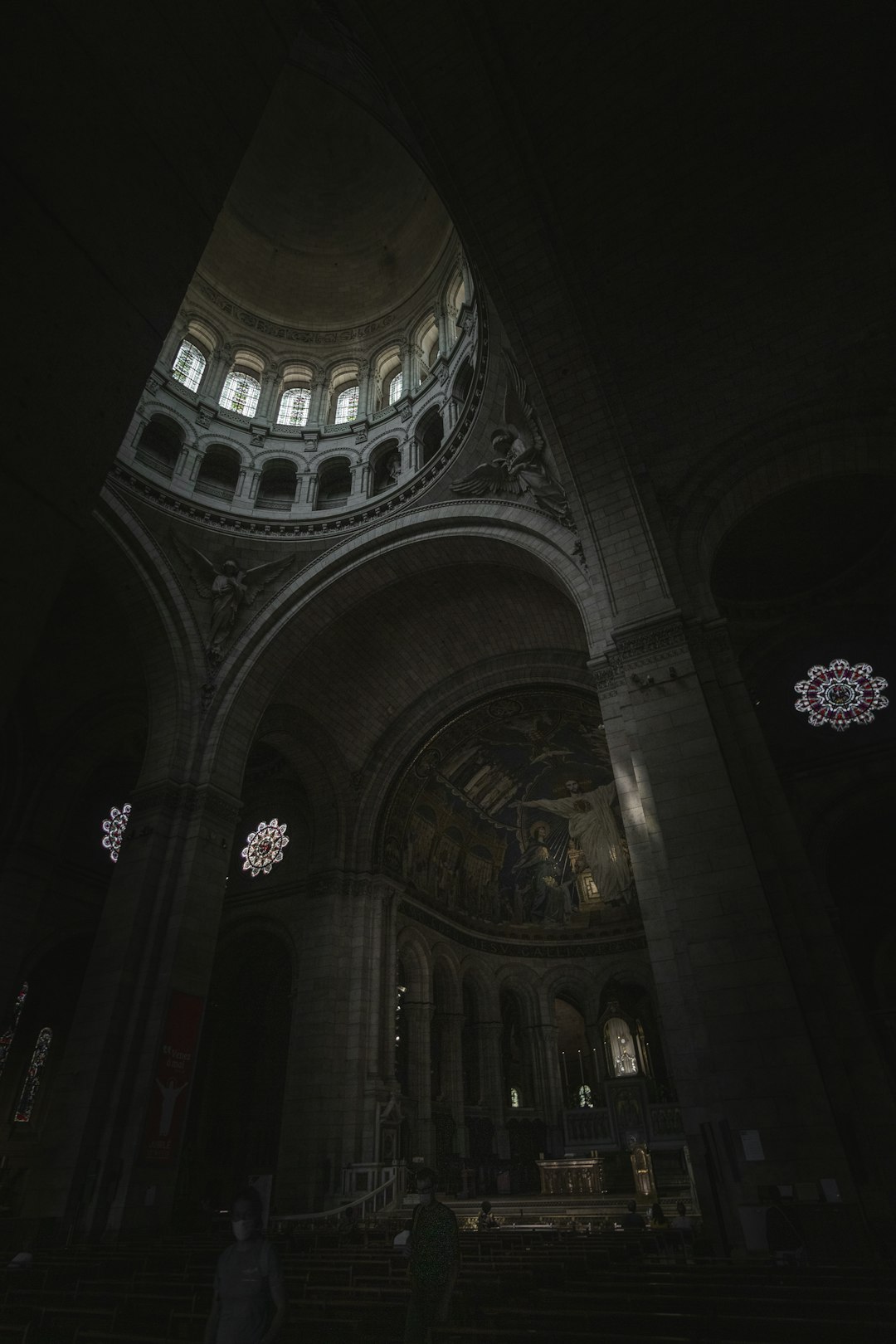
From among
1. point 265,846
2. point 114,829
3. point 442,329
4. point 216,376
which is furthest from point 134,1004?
point 442,329

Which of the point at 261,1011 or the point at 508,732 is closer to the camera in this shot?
the point at 261,1011

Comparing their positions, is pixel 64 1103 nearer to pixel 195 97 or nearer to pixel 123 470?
pixel 123 470

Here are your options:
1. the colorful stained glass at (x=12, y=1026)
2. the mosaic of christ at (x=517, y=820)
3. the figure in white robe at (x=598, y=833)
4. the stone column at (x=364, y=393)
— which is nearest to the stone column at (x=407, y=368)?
the stone column at (x=364, y=393)

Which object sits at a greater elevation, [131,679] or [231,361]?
[231,361]

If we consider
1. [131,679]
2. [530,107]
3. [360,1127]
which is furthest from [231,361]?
[360,1127]

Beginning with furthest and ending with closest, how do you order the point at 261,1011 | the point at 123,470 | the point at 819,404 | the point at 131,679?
the point at 261,1011
the point at 131,679
the point at 123,470
the point at 819,404

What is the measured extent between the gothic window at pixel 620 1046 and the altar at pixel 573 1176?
5.09 meters

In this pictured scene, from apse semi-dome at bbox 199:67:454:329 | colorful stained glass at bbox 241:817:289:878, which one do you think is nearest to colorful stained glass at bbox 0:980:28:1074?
colorful stained glass at bbox 241:817:289:878

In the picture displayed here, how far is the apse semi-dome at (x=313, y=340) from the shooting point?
1875 cm

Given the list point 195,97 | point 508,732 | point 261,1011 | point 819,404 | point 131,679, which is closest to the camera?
point 195,97

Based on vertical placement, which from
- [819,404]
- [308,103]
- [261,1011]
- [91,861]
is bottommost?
[261,1011]

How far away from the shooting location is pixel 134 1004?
1280 cm

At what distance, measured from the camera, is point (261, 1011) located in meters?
21.1

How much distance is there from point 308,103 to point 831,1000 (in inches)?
1071
